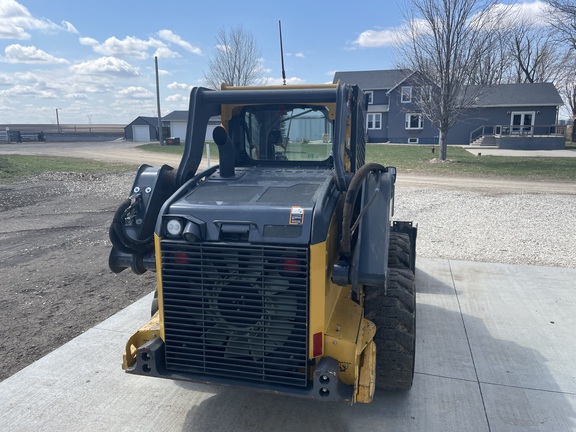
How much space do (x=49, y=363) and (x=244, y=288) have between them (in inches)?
97.1

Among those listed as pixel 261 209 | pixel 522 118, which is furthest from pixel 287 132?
pixel 522 118

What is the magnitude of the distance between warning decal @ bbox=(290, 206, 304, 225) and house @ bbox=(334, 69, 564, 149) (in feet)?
96.9

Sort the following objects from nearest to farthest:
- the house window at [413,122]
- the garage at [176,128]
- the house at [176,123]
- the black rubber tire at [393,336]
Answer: the black rubber tire at [393,336], the house window at [413,122], the house at [176,123], the garage at [176,128]

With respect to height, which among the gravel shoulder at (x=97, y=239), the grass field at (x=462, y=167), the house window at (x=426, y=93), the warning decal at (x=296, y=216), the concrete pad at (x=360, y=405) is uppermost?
the house window at (x=426, y=93)

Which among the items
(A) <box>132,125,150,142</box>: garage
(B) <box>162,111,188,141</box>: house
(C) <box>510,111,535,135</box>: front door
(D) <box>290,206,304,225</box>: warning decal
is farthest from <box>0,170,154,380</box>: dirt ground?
(B) <box>162,111,188,141</box>: house

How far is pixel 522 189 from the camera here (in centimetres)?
1583

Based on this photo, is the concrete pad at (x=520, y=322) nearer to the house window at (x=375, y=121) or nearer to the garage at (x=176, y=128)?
the house window at (x=375, y=121)

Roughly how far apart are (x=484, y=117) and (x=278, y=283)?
40201 millimetres

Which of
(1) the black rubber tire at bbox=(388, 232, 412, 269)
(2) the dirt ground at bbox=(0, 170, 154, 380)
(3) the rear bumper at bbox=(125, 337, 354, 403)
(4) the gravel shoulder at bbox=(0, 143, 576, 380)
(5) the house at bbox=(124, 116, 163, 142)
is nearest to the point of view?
(3) the rear bumper at bbox=(125, 337, 354, 403)

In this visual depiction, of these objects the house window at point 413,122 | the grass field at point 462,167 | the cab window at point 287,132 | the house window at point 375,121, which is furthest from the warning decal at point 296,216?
the house window at point 375,121

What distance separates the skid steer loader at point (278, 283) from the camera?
10.5ft

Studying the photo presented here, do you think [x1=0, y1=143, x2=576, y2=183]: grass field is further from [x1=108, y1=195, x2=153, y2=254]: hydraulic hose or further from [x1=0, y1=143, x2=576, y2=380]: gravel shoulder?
[x1=108, y1=195, x2=153, y2=254]: hydraulic hose

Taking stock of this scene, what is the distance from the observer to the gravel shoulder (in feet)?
18.6

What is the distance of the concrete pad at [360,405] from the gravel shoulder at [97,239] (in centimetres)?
53
